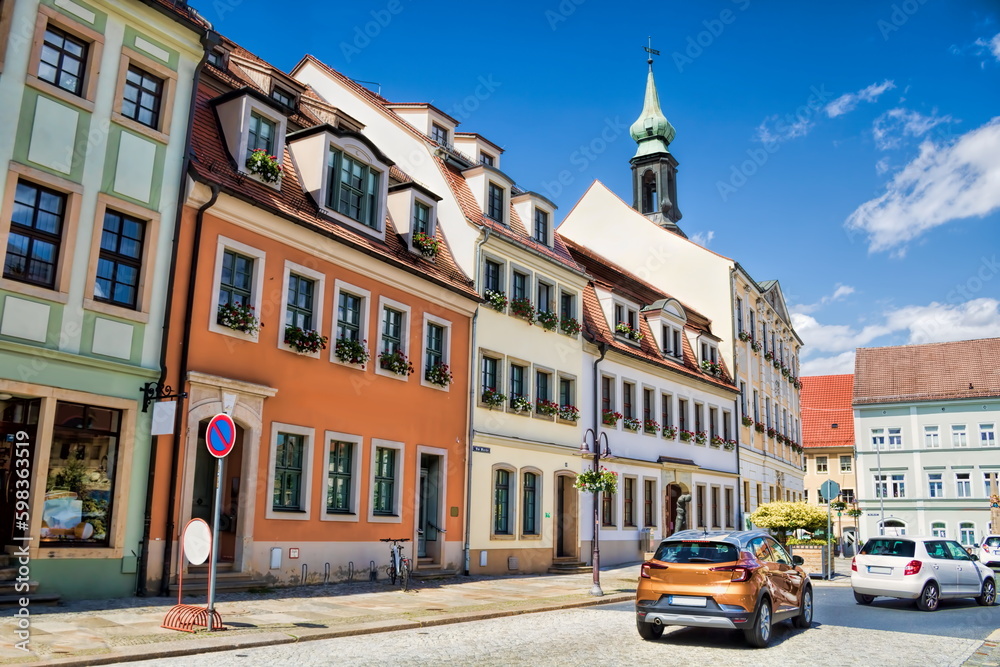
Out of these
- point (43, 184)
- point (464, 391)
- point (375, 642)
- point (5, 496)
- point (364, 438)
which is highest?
point (43, 184)

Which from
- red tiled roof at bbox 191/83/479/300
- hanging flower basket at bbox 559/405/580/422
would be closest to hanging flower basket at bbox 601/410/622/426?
hanging flower basket at bbox 559/405/580/422

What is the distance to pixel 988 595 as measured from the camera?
1956 centimetres

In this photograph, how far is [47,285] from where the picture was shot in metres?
14.2

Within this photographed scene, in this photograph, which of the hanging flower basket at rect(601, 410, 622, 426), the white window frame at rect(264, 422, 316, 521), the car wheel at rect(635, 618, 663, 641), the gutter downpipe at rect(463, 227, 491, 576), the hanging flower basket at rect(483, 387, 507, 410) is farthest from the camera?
the hanging flower basket at rect(601, 410, 622, 426)

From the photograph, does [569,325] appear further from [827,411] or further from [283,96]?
[827,411]

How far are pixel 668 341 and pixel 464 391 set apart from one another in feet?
47.5

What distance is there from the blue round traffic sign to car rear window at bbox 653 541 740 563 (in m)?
6.39

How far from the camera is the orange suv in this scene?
1186cm

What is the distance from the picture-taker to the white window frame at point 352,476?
61.6 feet

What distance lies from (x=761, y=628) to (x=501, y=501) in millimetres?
13417

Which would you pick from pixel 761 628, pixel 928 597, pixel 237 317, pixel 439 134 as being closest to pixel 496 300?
pixel 439 134

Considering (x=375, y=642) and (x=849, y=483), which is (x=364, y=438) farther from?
(x=849, y=483)

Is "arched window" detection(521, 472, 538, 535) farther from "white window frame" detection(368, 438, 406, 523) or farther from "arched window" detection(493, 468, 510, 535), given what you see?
"white window frame" detection(368, 438, 406, 523)

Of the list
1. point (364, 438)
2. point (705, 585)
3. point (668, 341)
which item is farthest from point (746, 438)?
point (705, 585)
